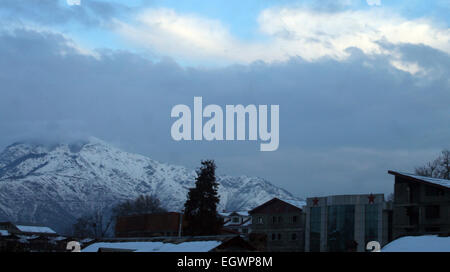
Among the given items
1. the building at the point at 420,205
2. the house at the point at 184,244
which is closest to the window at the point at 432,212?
the building at the point at 420,205

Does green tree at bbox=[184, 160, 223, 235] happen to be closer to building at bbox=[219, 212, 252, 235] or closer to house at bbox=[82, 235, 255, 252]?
house at bbox=[82, 235, 255, 252]

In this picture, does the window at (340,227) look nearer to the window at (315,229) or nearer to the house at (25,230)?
the window at (315,229)

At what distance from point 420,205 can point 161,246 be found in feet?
145

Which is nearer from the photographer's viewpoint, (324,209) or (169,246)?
(169,246)

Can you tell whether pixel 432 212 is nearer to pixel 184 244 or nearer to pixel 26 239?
pixel 184 244

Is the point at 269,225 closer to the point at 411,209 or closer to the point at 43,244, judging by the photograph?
the point at 411,209

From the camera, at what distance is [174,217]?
125 metres

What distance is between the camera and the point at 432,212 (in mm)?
84062

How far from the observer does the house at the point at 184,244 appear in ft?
165

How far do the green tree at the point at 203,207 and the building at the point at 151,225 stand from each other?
1089 inches

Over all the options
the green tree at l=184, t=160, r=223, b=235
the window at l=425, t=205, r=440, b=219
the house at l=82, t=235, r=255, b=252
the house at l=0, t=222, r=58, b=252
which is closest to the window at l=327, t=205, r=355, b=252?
the window at l=425, t=205, r=440, b=219

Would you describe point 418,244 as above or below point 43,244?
above
